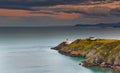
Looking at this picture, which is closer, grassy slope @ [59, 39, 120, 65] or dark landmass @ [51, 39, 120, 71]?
dark landmass @ [51, 39, 120, 71]

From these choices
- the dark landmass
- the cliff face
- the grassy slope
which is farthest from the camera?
the grassy slope

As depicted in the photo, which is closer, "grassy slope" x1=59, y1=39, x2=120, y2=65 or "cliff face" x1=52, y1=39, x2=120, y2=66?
"cliff face" x1=52, y1=39, x2=120, y2=66

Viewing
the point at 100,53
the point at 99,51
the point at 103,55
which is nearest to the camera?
the point at 103,55

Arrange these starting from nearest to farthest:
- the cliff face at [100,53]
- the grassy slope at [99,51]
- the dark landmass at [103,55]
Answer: the dark landmass at [103,55], the cliff face at [100,53], the grassy slope at [99,51]

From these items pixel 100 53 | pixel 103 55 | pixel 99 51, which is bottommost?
pixel 103 55

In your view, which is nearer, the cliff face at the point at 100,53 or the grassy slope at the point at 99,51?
the cliff face at the point at 100,53

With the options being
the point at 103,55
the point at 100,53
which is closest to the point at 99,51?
the point at 100,53

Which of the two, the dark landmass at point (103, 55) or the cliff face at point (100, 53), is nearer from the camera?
the dark landmass at point (103, 55)

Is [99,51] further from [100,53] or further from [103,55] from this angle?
[103,55]

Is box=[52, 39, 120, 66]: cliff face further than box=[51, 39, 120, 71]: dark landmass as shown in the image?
Yes

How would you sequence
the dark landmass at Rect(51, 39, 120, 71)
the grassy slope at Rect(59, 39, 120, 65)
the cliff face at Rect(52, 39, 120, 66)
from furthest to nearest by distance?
the grassy slope at Rect(59, 39, 120, 65)
the cliff face at Rect(52, 39, 120, 66)
the dark landmass at Rect(51, 39, 120, 71)

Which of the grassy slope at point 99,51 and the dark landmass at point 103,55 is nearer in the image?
the dark landmass at point 103,55

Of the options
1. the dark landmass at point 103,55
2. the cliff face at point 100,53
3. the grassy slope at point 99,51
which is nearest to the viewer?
the dark landmass at point 103,55

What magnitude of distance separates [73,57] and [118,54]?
30950 mm
